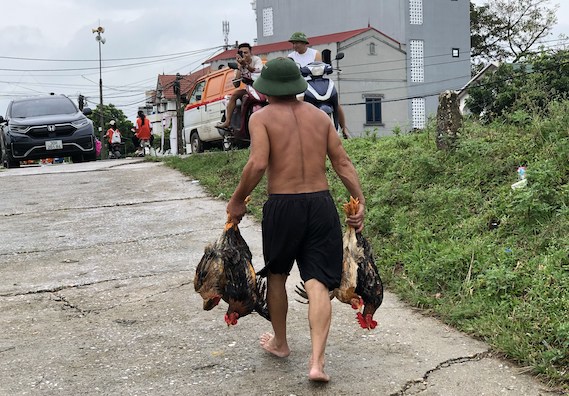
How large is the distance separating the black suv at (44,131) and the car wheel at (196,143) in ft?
7.24

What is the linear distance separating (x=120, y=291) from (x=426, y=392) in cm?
275

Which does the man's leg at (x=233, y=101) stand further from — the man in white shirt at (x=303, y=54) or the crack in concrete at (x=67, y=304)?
the crack in concrete at (x=67, y=304)

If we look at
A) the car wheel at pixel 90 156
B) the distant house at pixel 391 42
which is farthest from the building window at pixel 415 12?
the car wheel at pixel 90 156

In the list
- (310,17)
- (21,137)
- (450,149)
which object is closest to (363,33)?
(310,17)

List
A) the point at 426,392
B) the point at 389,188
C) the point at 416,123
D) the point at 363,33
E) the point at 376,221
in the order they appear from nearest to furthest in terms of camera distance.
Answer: the point at 426,392 → the point at 376,221 → the point at 389,188 → the point at 363,33 → the point at 416,123

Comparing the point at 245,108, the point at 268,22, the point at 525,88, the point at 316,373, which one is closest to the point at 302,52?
the point at 245,108

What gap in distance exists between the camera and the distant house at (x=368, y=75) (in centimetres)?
3738

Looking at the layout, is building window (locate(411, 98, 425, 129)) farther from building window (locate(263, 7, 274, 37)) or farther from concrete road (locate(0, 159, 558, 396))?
concrete road (locate(0, 159, 558, 396))

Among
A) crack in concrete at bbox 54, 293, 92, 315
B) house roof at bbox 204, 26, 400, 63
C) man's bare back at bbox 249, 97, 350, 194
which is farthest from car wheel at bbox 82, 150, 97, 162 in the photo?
house roof at bbox 204, 26, 400, 63

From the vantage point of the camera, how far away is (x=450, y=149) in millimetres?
7176

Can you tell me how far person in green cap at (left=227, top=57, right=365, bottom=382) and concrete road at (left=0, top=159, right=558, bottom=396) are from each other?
19.0 inches

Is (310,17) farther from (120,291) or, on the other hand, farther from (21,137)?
(120,291)

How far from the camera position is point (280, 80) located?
141 inches

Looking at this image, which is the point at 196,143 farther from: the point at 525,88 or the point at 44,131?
the point at 525,88
